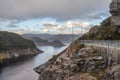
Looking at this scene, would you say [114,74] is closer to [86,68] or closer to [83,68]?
[86,68]

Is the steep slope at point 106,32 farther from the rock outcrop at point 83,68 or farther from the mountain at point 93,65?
the rock outcrop at point 83,68

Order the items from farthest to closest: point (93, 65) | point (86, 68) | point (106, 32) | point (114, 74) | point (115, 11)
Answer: point (106, 32) → point (115, 11) → point (86, 68) → point (93, 65) → point (114, 74)

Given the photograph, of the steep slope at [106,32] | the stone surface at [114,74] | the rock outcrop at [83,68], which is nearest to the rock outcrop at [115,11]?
the steep slope at [106,32]

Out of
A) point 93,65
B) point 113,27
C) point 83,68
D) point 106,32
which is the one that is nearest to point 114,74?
point 93,65

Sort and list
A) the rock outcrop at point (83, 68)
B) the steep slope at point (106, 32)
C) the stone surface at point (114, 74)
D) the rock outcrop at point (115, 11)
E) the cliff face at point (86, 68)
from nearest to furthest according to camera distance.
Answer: the stone surface at point (114, 74)
the cliff face at point (86, 68)
the rock outcrop at point (83, 68)
the rock outcrop at point (115, 11)
the steep slope at point (106, 32)

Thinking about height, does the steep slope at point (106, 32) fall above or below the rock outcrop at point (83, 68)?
above

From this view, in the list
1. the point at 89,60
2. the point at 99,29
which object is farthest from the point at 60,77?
the point at 99,29

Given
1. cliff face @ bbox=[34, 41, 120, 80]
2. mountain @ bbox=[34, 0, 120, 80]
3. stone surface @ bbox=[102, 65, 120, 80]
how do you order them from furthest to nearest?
cliff face @ bbox=[34, 41, 120, 80]
mountain @ bbox=[34, 0, 120, 80]
stone surface @ bbox=[102, 65, 120, 80]

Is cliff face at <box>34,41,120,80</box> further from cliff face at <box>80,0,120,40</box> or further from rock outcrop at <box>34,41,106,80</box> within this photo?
cliff face at <box>80,0,120,40</box>

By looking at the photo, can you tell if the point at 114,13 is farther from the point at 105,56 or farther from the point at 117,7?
the point at 105,56

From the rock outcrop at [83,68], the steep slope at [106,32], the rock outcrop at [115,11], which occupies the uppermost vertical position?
the rock outcrop at [115,11]

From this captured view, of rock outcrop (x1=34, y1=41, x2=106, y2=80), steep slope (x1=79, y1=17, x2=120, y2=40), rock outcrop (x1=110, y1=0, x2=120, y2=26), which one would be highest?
rock outcrop (x1=110, y1=0, x2=120, y2=26)

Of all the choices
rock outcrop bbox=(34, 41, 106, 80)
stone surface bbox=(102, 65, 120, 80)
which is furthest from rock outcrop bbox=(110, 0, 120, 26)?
stone surface bbox=(102, 65, 120, 80)

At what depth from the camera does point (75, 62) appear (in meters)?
81.8
